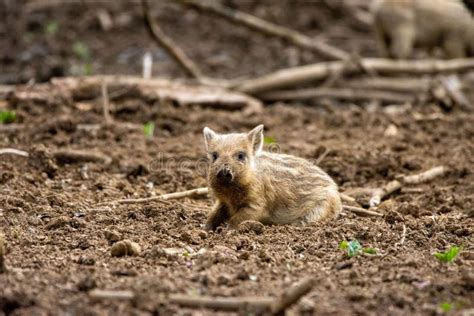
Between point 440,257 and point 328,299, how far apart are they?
1.23m

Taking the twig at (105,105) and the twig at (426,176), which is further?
the twig at (105,105)

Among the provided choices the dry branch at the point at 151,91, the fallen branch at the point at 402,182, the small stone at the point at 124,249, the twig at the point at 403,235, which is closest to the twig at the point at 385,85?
the dry branch at the point at 151,91

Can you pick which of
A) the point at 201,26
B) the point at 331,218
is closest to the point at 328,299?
the point at 331,218

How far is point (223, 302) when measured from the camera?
4836 millimetres

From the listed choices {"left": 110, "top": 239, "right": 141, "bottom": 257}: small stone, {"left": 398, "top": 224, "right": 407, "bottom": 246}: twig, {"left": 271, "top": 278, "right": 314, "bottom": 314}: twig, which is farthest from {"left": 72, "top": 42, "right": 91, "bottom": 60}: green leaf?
{"left": 271, "top": 278, "right": 314, "bottom": 314}: twig

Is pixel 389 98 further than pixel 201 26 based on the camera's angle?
No

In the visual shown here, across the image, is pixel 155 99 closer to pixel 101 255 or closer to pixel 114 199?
pixel 114 199

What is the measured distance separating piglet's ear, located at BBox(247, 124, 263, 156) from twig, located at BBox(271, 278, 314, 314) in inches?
121

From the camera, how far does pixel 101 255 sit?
6199mm

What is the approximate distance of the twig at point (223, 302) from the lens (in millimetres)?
4805

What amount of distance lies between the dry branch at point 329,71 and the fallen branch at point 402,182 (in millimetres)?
5030

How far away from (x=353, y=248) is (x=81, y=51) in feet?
39.2

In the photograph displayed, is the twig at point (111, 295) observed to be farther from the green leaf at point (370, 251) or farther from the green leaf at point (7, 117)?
the green leaf at point (7, 117)

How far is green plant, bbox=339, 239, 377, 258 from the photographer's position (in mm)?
6238
